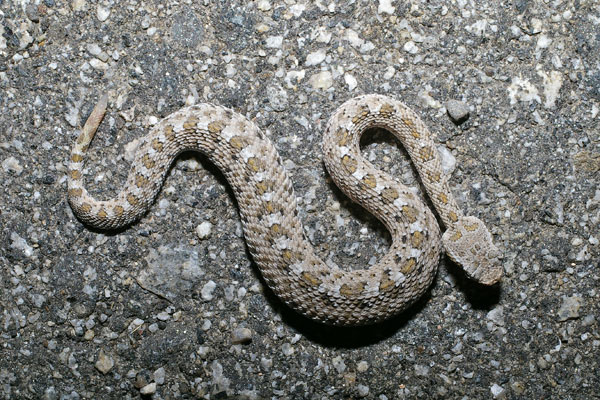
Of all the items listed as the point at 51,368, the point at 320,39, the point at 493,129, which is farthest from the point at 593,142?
the point at 51,368

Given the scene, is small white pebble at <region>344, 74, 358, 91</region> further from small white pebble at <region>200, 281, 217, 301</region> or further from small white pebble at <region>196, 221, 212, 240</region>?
small white pebble at <region>200, 281, 217, 301</region>

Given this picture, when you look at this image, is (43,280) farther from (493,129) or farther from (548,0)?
(548,0)

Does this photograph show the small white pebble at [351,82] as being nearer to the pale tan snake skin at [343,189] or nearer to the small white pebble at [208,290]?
the pale tan snake skin at [343,189]

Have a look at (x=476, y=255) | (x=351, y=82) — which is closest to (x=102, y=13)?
(x=351, y=82)

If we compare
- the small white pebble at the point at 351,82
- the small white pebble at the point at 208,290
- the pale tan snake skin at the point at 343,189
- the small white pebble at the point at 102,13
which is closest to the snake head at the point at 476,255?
the pale tan snake skin at the point at 343,189

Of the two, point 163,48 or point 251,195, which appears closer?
point 251,195

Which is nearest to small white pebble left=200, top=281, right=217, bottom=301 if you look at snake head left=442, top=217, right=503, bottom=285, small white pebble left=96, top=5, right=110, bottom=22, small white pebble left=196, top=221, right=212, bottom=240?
small white pebble left=196, top=221, right=212, bottom=240

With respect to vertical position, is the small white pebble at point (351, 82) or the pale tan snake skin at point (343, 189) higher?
the small white pebble at point (351, 82)
